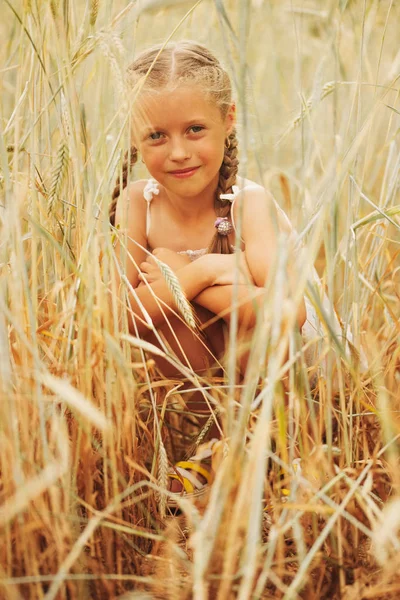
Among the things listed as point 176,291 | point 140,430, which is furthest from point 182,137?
point 140,430

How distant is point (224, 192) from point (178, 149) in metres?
0.20

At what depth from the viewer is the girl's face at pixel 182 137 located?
1176 millimetres

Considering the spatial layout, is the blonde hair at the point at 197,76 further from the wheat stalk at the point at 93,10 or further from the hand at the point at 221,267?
the wheat stalk at the point at 93,10

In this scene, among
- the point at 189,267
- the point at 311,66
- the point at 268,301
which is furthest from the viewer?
the point at 311,66

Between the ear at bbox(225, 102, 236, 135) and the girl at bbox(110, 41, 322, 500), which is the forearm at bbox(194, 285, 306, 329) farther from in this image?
the ear at bbox(225, 102, 236, 135)

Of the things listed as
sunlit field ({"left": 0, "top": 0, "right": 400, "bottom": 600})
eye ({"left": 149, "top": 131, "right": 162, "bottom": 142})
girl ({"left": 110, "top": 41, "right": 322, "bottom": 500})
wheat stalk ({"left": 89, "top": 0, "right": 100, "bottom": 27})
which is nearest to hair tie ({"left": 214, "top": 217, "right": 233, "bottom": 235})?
girl ({"left": 110, "top": 41, "right": 322, "bottom": 500})

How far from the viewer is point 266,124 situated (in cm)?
265

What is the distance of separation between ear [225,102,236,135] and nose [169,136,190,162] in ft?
0.48

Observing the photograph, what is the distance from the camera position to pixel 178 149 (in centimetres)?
119

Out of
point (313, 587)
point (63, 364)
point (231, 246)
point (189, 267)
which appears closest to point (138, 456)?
point (63, 364)

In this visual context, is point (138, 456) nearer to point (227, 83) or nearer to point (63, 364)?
point (63, 364)

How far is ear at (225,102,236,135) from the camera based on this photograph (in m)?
1.31

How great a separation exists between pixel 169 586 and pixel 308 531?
0.20 metres

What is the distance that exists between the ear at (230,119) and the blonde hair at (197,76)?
18 mm
